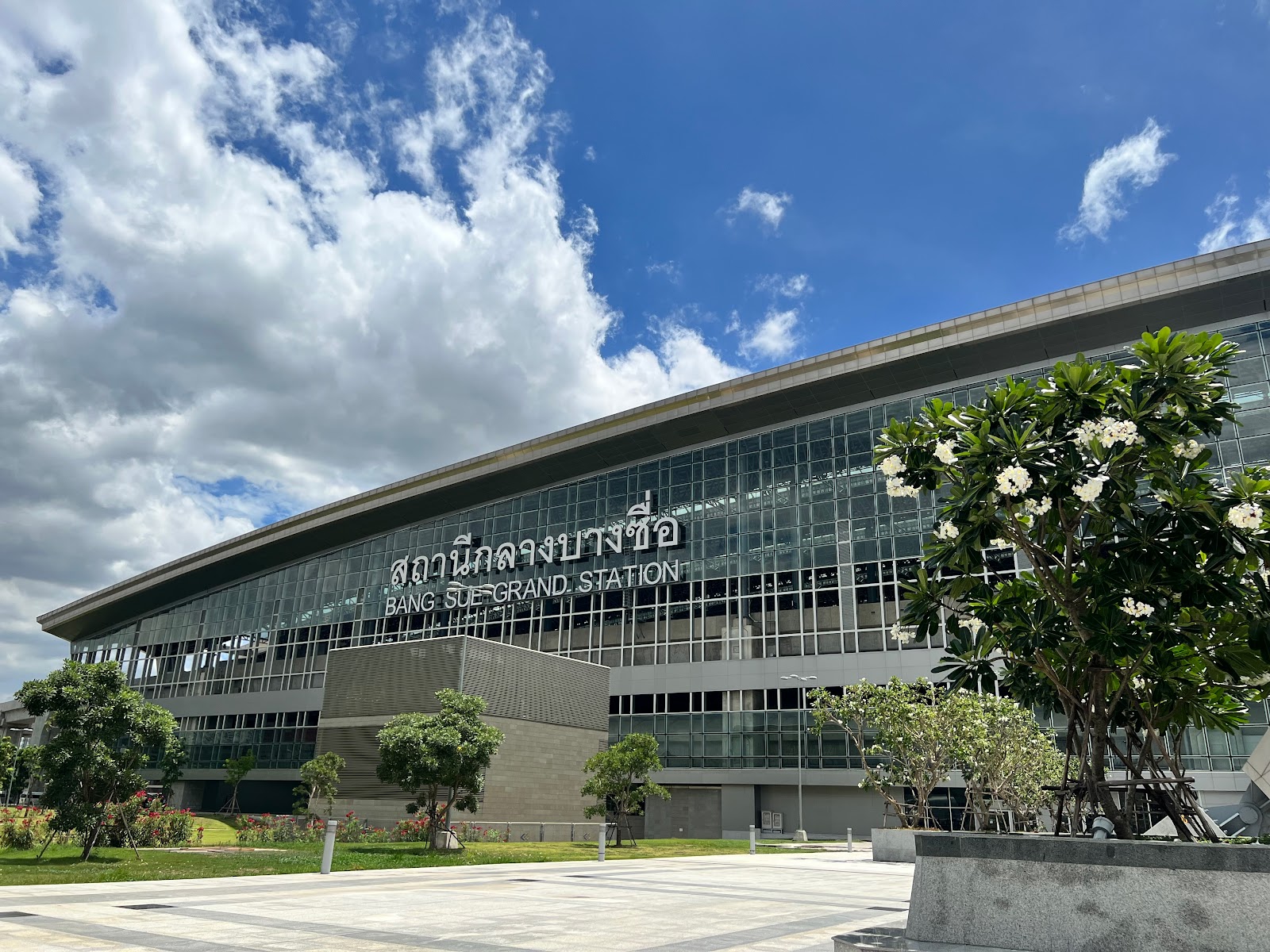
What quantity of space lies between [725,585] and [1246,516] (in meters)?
53.5

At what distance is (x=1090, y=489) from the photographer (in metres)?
9.18

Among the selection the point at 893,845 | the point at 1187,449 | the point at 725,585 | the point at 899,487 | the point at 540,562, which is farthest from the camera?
the point at 540,562

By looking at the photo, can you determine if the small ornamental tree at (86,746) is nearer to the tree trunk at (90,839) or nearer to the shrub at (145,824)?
the tree trunk at (90,839)

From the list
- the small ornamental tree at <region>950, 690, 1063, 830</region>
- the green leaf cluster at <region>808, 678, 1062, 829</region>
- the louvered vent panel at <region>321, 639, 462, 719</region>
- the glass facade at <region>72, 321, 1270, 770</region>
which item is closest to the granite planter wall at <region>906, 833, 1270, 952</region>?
the green leaf cluster at <region>808, 678, 1062, 829</region>

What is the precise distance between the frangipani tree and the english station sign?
175 feet

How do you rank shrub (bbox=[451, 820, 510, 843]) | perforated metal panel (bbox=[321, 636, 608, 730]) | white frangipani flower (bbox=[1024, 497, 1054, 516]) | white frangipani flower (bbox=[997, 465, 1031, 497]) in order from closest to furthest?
white frangipani flower (bbox=[997, 465, 1031, 497])
white frangipani flower (bbox=[1024, 497, 1054, 516])
shrub (bbox=[451, 820, 510, 843])
perforated metal panel (bbox=[321, 636, 608, 730])

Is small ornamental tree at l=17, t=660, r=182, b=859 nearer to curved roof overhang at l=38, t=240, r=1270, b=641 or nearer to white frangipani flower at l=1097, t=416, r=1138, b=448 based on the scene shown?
white frangipani flower at l=1097, t=416, r=1138, b=448

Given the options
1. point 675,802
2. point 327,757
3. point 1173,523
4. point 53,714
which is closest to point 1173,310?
point 675,802

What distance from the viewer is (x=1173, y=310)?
49.6 metres

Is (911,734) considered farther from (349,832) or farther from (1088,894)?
(1088,894)

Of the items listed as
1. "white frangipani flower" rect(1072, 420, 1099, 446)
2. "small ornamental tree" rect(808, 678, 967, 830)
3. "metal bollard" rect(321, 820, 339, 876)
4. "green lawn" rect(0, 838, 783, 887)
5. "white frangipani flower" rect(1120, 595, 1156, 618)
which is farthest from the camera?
"small ornamental tree" rect(808, 678, 967, 830)

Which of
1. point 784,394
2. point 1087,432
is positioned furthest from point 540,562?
point 1087,432

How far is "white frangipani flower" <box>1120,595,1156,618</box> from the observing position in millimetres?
9008

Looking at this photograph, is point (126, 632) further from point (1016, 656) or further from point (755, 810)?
point (1016, 656)
